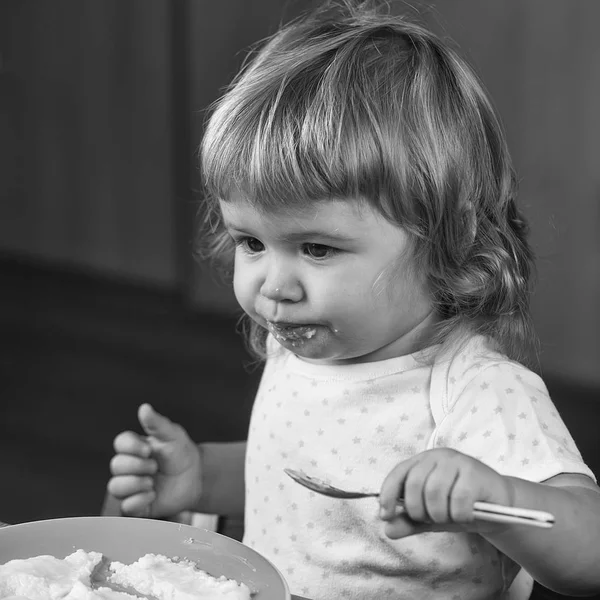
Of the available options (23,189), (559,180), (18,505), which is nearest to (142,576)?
(18,505)

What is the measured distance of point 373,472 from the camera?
3.51 ft

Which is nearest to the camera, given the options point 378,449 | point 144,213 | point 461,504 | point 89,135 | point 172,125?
point 461,504

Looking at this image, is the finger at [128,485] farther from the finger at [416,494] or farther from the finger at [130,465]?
the finger at [416,494]

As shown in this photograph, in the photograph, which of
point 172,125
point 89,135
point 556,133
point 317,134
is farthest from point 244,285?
point 89,135

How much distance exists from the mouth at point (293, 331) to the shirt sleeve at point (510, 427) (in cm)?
16

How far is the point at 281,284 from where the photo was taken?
966mm

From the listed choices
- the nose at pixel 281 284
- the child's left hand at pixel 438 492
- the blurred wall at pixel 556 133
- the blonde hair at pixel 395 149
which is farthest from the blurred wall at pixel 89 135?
the child's left hand at pixel 438 492

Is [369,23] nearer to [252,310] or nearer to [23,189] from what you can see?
[252,310]

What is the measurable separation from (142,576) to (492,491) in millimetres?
298

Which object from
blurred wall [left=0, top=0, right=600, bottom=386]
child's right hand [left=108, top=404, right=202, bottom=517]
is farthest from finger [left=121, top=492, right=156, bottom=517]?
blurred wall [left=0, top=0, right=600, bottom=386]

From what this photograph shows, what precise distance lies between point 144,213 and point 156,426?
331 centimetres

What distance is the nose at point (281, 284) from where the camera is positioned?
3.17 ft

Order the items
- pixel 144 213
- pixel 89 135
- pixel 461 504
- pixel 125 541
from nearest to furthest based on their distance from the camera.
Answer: pixel 461 504, pixel 125 541, pixel 144 213, pixel 89 135

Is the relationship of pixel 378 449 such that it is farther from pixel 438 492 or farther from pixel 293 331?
pixel 438 492
